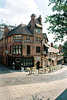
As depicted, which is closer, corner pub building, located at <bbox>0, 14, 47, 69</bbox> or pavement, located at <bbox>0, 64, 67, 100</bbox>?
pavement, located at <bbox>0, 64, 67, 100</bbox>

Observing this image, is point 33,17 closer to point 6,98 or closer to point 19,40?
point 19,40

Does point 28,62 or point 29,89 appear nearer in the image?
point 29,89

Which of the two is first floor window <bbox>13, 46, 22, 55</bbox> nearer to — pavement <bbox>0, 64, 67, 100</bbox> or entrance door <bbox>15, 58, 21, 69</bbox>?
entrance door <bbox>15, 58, 21, 69</bbox>

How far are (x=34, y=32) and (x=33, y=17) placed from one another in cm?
491

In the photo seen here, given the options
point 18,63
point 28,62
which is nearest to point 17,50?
point 18,63

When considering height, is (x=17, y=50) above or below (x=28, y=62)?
above

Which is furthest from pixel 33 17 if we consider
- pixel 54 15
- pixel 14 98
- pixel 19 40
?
pixel 14 98

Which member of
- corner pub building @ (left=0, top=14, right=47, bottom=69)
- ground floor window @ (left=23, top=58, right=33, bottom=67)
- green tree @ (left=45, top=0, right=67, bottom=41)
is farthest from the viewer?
ground floor window @ (left=23, top=58, right=33, bottom=67)

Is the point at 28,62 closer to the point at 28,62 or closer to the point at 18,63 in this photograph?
the point at 28,62

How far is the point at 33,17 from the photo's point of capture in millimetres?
26000

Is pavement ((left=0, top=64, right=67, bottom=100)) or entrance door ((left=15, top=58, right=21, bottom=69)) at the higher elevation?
entrance door ((left=15, top=58, right=21, bottom=69))

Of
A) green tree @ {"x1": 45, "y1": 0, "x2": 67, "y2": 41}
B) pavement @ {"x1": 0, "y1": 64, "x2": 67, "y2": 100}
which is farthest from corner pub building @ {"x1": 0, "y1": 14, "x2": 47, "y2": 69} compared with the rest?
green tree @ {"x1": 45, "y1": 0, "x2": 67, "y2": 41}

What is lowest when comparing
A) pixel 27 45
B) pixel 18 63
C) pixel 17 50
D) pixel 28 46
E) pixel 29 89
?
pixel 29 89

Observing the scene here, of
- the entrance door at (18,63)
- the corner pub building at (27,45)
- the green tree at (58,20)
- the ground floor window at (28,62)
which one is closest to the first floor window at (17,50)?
the corner pub building at (27,45)
